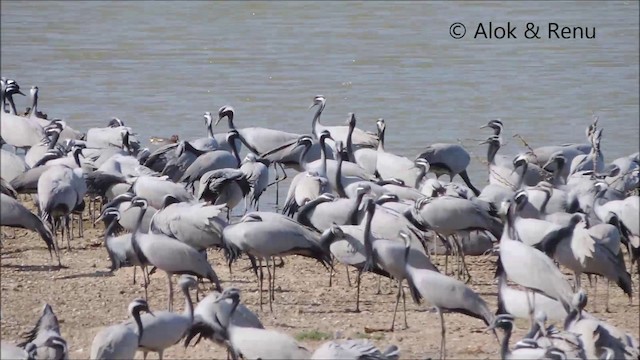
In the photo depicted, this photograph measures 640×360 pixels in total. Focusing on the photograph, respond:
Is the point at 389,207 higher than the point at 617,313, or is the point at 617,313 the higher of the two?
the point at 389,207

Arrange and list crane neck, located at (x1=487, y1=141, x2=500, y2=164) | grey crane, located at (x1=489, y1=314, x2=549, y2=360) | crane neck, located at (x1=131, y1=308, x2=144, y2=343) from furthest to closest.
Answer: crane neck, located at (x1=487, y1=141, x2=500, y2=164)
crane neck, located at (x1=131, y1=308, x2=144, y2=343)
grey crane, located at (x1=489, y1=314, x2=549, y2=360)

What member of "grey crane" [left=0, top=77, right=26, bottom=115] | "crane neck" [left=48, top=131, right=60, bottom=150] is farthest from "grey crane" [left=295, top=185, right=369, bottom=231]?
"grey crane" [left=0, top=77, right=26, bottom=115]

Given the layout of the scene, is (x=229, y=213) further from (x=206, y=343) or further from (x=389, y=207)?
(x=206, y=343)

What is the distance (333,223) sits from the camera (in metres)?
10.6

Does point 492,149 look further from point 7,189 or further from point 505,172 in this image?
point 7,189

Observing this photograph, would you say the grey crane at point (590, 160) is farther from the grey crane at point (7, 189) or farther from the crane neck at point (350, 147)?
the grey crane at point (7, 189)

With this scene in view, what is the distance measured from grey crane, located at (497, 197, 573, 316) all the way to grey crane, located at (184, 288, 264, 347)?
176 cm

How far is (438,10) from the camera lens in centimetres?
3073

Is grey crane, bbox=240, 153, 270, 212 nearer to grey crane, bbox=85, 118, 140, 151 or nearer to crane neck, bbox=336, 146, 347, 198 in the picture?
crane neck, bbox=336, 146, 347, 198

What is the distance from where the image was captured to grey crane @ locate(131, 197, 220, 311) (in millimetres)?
9578

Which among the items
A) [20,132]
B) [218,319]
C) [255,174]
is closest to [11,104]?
[20,132]

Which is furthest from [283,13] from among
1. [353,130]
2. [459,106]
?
[353,130]

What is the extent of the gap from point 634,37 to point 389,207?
1670 centimetres

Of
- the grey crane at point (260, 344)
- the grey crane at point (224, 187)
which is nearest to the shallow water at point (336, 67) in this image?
the grey crane at point (224, 187)
